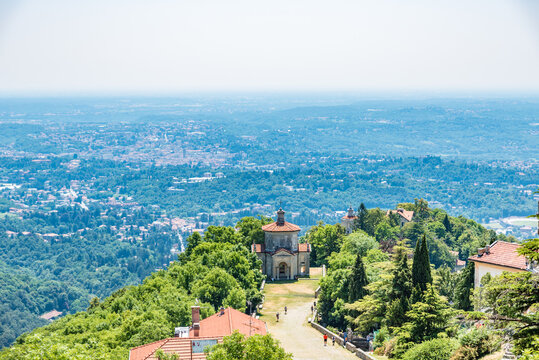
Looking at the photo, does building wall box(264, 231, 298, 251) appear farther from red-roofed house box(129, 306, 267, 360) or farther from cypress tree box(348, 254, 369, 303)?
red-roofed house box(129, 306, 267, 360)

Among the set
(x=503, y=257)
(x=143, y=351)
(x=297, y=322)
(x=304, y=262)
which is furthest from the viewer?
(x=304, y=262)

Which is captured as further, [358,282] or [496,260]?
[358,282]

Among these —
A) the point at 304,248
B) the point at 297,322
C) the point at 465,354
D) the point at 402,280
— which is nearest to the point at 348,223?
the point at 304,248

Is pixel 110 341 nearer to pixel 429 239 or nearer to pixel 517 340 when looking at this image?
pixel 517 340

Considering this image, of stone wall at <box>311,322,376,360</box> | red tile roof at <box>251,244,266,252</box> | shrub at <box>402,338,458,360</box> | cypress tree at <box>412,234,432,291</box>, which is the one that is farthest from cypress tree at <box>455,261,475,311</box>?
red tile roof at <box>251,244,266,252</box>

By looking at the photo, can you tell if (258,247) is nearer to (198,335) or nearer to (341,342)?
(341,342)

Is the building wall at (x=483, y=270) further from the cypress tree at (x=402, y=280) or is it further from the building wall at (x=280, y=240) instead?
the building wall at (x=280, y=240)
